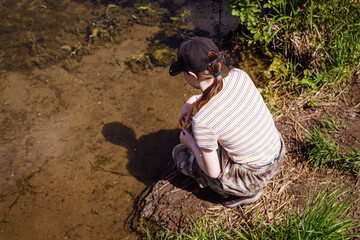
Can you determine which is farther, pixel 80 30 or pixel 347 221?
pixel 80 30

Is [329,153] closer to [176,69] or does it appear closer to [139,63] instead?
[176,69]

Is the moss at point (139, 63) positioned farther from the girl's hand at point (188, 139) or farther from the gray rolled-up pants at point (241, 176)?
the gray rolled-up pants at point (241, 176)

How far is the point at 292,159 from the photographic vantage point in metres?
2.83

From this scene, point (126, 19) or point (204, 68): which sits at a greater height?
point (204, 68)

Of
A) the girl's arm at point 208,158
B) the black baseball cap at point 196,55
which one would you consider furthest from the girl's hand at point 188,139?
the black baseball cap at point 196,55

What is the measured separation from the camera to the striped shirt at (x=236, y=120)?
6.09ft

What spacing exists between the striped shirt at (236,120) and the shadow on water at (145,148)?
134 centimetres

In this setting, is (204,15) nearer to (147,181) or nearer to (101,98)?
(101,98)

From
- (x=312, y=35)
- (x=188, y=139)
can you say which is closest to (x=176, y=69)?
(x=188, y=139)

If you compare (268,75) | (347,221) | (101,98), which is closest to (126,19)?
(101,98)

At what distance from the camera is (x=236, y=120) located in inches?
74.4

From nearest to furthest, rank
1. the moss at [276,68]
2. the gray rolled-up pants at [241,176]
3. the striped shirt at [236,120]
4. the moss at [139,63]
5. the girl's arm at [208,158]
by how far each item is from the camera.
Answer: the striped shirt at [236,120] → the girl's arm at [208,158] → the gray rolled-up pants at [241,176] → the moss at [276,68] → the moss at [139,63]

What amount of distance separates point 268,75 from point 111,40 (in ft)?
9.36

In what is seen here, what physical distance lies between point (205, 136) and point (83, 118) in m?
2.61
